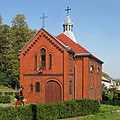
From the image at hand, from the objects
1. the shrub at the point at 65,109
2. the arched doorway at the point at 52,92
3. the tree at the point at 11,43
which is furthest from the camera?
the tree at the point at 11,43

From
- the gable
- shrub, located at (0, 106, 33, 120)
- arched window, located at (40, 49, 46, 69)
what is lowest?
shrub, located at (0, 106, 33, 120)

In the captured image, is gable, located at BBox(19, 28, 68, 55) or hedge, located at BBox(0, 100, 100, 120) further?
gable, located at BBox(19, 28, 68, 55)

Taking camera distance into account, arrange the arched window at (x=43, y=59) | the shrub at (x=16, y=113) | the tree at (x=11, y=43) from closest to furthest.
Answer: the shrub at (x=16, y=113) < the arched window at (x=43, y=59) < the tree at (x=11, y=43)

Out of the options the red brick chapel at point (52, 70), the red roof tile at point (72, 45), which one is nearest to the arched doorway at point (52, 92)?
the red brick chapel at point (52, 70)

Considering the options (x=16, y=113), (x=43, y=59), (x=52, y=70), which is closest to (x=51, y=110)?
(x=16, y=113)

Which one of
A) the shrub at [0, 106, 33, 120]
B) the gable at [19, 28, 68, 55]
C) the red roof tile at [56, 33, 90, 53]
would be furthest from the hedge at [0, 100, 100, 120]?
the red roof tile at [56, 33, 90, 53]

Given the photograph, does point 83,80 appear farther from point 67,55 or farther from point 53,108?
point 53,108

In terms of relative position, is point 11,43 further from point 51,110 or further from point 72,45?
point 51,110

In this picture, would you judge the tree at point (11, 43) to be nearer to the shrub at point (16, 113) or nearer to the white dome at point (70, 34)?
the white dome at point (70, 34)

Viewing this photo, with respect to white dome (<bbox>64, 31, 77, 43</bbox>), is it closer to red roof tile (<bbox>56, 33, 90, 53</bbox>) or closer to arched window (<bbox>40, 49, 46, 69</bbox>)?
red roof tile (<bbox>56, 33, 90, 53</bbox>)

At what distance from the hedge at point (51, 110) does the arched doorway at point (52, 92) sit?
823 centimetres

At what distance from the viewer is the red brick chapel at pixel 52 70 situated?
106 ft

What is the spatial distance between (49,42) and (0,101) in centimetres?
1095

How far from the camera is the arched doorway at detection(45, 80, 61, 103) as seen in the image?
3250cm
